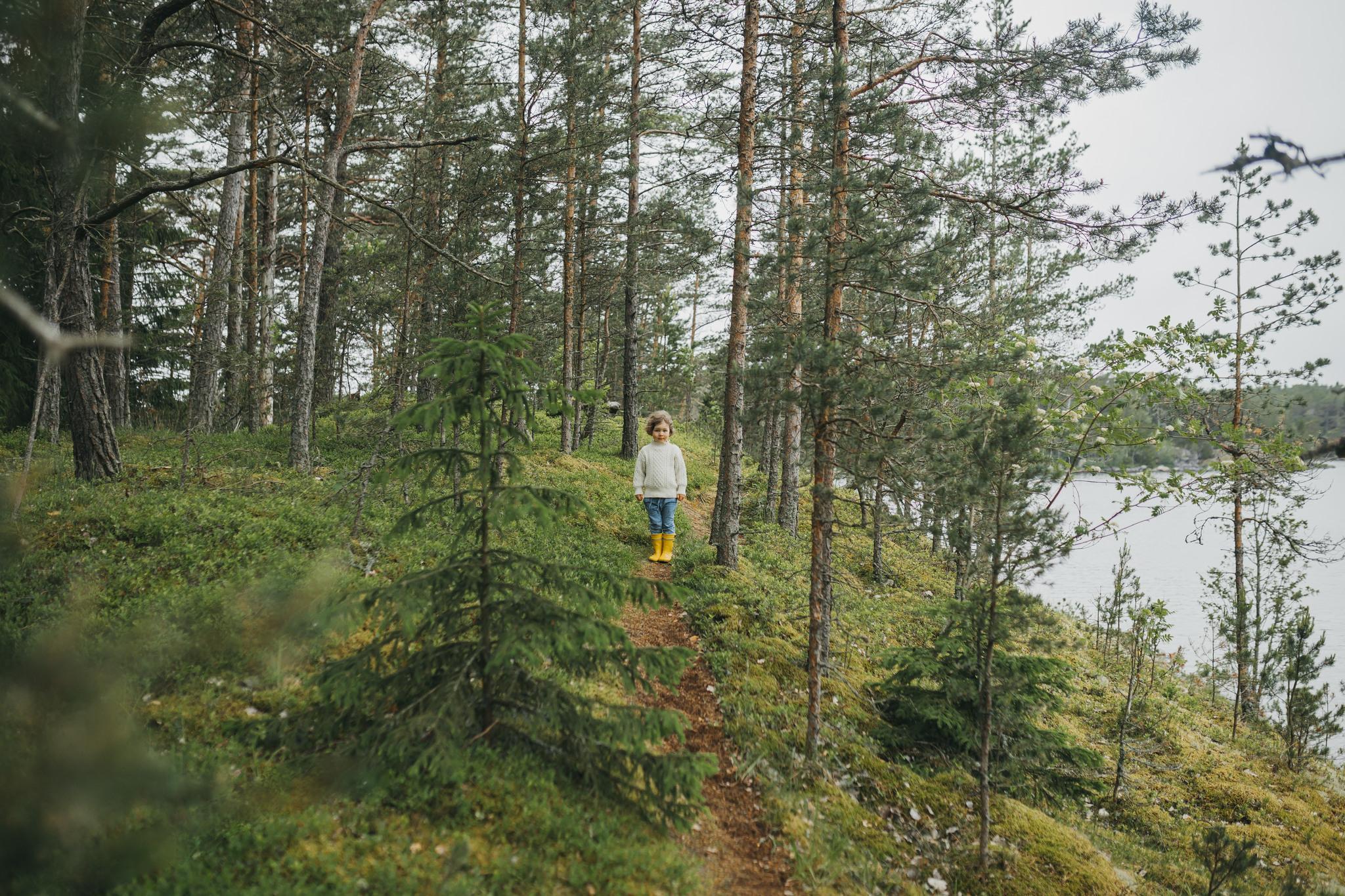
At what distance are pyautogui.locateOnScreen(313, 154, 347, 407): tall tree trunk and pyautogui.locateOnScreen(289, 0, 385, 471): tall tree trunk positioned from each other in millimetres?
3620

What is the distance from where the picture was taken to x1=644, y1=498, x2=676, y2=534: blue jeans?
941 cm

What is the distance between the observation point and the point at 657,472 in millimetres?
9188

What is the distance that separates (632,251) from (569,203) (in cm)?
185

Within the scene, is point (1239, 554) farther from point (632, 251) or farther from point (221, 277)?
point (221, 277)

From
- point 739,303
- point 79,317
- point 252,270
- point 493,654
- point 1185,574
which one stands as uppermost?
point 252,270

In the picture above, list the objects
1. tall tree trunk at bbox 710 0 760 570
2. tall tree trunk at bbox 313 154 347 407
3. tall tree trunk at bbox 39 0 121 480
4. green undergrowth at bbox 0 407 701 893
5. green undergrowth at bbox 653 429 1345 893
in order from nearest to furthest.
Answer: green undergrowth at bbox 0 407 701 893 → green undergrowth at bbox 653 429 1345 893 → tall tree trunk at bbox 39 0 121 480 → tall tree trunk at bbox 710 0 760 570 → tall tree trunk at bbox 313 154 347 407

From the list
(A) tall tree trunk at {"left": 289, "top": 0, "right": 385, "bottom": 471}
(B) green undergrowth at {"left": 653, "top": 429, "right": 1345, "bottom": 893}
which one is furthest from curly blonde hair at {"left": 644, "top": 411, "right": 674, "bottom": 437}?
(A) tall tree trunk at {"left": 289, "top": 0, "right": 385, "bottom": 471}

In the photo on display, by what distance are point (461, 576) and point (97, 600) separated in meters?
3.73

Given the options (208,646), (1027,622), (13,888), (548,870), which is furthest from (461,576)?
(1027,622)

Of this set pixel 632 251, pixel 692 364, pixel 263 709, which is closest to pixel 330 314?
pixel 632 251

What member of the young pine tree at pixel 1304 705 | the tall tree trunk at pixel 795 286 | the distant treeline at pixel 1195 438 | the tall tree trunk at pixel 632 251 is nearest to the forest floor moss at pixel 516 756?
the young pine tree at pixel 1304 705

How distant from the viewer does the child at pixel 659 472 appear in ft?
30.2

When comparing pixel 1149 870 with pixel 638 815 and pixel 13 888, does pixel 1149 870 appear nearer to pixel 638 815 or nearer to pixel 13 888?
pixel 638 815

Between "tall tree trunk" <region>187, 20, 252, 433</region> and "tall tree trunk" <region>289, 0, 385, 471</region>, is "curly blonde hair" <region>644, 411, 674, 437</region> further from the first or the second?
"tall tree trunk" <region>187, 20, 252, 433</region>
